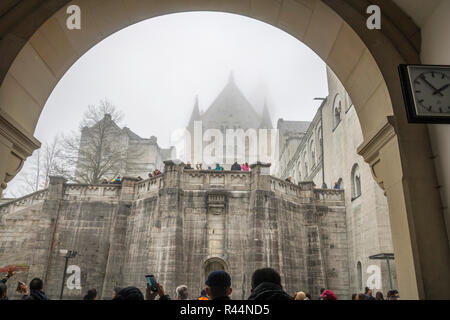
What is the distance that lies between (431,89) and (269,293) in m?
2.64

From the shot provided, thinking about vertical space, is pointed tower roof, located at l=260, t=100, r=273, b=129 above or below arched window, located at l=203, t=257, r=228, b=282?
above

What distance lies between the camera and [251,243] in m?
16.7

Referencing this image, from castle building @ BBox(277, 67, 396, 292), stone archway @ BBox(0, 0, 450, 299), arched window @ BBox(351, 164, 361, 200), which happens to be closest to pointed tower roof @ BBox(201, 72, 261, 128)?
castle building @ BBox(277, 67, 396, 292)

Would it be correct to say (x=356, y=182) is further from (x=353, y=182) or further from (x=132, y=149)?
(x=132, y=149)

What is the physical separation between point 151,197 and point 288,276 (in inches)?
341

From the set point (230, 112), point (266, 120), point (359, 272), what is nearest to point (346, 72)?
point (359, 272)

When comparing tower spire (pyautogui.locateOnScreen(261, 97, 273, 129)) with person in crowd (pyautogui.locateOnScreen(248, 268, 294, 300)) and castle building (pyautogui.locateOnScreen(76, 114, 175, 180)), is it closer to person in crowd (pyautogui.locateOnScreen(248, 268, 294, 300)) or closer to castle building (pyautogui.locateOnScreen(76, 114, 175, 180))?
castle building (pyautogui.locateOnScreen(76, 114, 175, 180))

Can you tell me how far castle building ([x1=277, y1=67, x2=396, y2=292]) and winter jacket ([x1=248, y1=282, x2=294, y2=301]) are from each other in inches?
542

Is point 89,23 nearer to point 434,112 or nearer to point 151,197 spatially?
point 434,112

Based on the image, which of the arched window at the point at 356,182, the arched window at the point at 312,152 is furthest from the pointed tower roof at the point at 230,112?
the arched window at the point at 356,182

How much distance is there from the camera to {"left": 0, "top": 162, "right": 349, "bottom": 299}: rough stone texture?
16773mm

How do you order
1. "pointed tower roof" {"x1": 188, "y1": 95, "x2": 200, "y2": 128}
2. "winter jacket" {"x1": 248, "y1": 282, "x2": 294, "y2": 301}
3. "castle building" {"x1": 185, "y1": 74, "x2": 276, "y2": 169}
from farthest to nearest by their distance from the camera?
"pointed tower roof" {"x1": 188, "y1": 95, "x2": 200, "y2": 128}, "castle building" {"x1": 185, "y1": 74, "x2": 276, "y2": 169}, "winter jacket" {"x1": 248, "y1": 282, "x2": 294, "y2": 301}

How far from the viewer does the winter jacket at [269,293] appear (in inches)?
97.5
